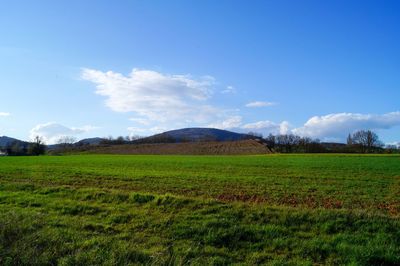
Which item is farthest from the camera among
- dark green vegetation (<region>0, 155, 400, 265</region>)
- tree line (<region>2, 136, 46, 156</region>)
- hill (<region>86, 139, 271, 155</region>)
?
tree line (<region>2, 136, 46, 156</region>)

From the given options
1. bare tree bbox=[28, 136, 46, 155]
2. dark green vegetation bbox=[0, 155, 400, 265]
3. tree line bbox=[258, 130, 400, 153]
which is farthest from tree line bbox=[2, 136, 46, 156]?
dark green vegetation bbox=[0, 155, 400, 265]

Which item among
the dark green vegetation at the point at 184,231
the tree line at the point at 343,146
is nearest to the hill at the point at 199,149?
the tree line at the point at 343,146

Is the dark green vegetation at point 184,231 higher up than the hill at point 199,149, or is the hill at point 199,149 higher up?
the hill at point 199,149

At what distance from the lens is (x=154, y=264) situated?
6949 mm

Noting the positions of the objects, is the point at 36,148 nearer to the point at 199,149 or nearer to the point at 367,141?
the point at 199,149

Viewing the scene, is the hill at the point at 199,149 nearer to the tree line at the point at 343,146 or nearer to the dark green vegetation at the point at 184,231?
the tree line at the point at 343,146

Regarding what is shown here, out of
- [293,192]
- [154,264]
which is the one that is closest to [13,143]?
[293,192]

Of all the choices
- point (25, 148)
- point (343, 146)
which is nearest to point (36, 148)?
point (25, 148)

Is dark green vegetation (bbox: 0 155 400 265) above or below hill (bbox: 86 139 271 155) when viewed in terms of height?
below

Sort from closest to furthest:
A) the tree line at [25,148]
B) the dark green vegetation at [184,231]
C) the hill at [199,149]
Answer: the dark green vegetation at [184,231] < the hill at [199,149] < the tree line at [25,148]

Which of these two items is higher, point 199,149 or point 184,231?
point 199,149

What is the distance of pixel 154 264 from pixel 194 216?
6235mm

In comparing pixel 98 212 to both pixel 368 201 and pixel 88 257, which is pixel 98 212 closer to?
pixel 88 257

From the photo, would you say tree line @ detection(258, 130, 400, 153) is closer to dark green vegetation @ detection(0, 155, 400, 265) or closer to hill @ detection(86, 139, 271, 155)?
hill @ detection(86, 139, 271, 155)
